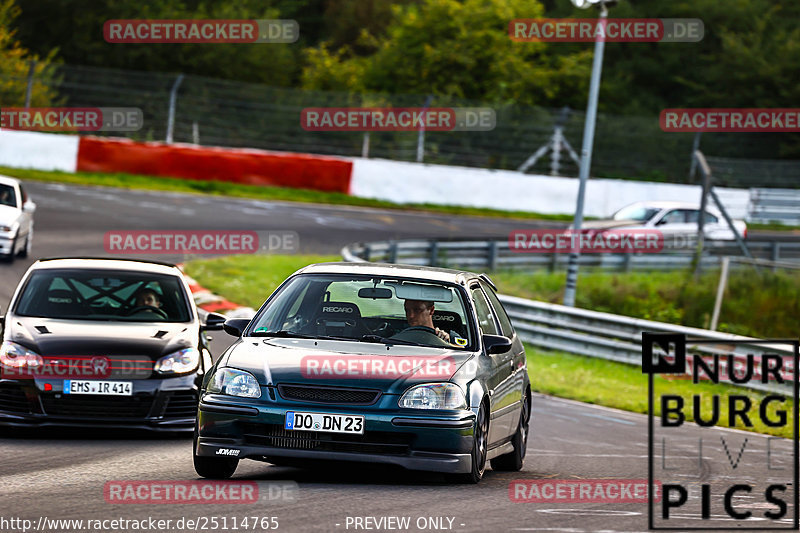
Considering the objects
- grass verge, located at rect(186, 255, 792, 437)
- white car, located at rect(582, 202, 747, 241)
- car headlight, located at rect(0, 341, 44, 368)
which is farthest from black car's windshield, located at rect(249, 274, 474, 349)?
white car, located at rect(582, 202, 747, 241)

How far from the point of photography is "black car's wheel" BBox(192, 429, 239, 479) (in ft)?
25.9

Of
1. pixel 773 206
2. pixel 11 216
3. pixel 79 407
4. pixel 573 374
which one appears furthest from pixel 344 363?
pixel 773 206

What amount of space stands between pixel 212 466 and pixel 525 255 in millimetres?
19853

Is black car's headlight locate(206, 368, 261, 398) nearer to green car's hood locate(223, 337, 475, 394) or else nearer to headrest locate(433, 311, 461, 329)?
green car's hood locate(223, 337, 475, 394)

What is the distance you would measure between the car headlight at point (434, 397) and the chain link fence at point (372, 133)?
25251mm

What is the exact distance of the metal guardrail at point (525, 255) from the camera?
23984 millimetres

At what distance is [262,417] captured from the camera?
7660 millimetres

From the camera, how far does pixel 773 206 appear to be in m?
37.9

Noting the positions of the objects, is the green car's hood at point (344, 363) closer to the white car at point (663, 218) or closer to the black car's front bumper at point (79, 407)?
the black car's front bumper at point (79, 407)

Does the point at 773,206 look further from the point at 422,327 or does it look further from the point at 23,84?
the point at 422,327

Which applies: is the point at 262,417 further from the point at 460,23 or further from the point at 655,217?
the point at 460,23

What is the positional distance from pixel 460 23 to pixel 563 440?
36.1 metres

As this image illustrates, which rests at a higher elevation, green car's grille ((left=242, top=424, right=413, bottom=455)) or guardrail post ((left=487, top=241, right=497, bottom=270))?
guardrail post ((left=487, top=241, right=497, bottom=270))

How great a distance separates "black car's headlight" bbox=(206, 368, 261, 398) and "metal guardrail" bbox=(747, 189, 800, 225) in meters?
31.8
